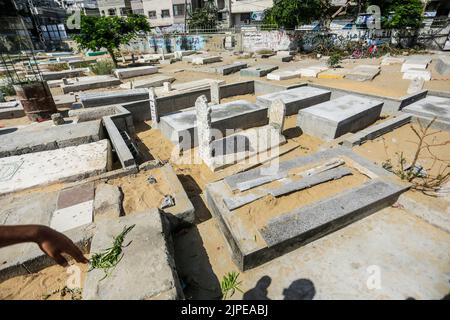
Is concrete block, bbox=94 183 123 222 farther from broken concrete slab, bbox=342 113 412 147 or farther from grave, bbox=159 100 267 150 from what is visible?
broken concrete slab, bbox=342 113 412 147

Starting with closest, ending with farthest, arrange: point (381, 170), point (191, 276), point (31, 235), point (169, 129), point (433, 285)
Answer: point (31, 235), point (433, 285), point (191, 276), point (381, 170), point (169, 129)

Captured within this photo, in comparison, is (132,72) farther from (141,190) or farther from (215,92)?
(141,190)

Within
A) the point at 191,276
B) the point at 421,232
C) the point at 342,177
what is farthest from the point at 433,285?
the point at 191,276

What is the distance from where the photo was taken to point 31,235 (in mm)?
1659

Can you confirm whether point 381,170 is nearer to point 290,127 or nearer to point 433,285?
point 433,285

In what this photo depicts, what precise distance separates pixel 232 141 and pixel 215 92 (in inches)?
164

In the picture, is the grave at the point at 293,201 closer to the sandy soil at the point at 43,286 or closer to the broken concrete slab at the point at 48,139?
the sandy soil at the point at 43,286

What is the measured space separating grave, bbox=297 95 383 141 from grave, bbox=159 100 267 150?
1.54 meters

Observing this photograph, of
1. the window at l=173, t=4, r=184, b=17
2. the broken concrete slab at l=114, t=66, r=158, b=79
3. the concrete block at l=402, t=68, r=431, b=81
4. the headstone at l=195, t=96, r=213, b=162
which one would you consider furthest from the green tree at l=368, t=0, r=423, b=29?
the window at l=173, t=4, r=184, b=17

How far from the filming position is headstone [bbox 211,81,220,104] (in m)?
9.58

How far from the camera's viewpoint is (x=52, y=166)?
507 centimetres
